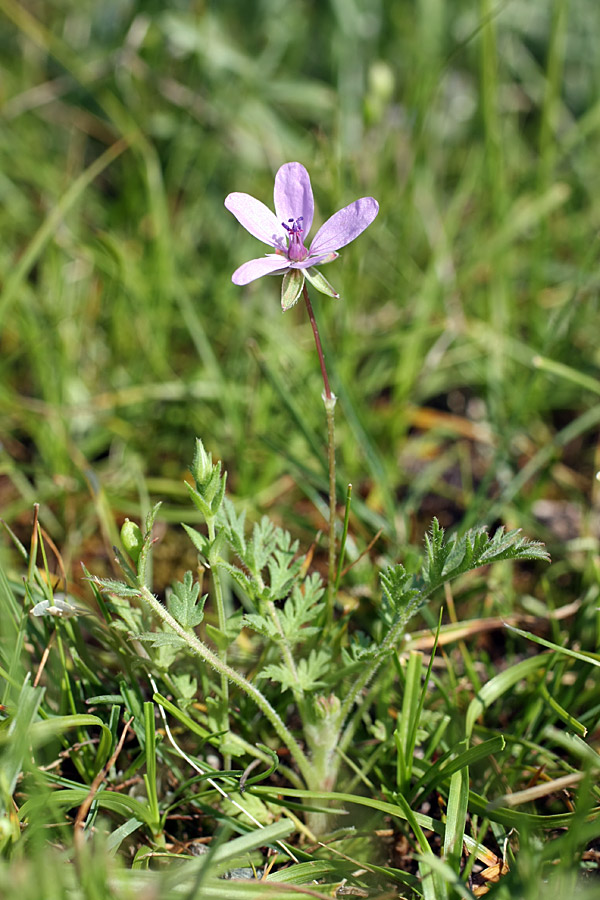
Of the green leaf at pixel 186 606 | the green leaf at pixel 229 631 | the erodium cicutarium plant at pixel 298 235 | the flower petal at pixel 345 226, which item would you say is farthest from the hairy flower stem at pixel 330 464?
the green leaf at pixel 186 606

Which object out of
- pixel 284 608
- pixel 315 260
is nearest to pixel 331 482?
pixel 284 608

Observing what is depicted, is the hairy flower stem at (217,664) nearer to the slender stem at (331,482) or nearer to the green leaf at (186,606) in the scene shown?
the green leaf at (186,606)

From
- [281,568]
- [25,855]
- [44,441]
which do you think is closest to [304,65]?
[44,441]

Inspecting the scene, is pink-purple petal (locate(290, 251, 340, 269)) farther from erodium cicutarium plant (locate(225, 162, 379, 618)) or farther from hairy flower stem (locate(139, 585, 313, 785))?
hairy flower stem (locate(139, 585, 313, 785))

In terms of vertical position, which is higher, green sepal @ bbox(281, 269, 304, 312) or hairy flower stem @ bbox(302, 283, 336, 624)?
green sepal @ bbox(281, 269, 304, 312)

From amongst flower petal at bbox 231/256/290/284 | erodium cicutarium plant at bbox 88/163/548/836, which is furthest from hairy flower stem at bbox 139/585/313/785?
flower petal at bbox 231/256/290/284
